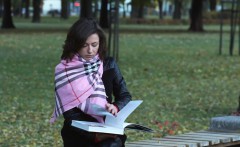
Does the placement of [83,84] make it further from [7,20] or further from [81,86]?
[7,20]

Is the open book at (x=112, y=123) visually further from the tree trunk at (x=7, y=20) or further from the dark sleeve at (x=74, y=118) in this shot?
the tree trunk at (x=7, y=20)

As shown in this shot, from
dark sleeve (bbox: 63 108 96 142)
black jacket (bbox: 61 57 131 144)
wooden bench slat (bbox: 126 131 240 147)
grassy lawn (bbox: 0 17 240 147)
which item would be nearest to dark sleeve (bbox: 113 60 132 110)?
black jacket (bbox: 61 57 131 144)

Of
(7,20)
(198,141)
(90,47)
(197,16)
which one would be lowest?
(7,20)

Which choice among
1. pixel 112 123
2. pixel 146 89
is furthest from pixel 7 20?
pixel 112 123

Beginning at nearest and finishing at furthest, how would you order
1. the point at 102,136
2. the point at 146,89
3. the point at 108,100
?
1. the point at 102,136
2. the point at 108,100
3. the point at 146,89

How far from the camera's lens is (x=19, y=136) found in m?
9.51

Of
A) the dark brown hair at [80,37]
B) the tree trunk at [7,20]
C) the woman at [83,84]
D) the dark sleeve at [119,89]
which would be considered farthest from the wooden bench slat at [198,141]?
the tree trunk at [7,20]

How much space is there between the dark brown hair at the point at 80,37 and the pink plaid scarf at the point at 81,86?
5 cm

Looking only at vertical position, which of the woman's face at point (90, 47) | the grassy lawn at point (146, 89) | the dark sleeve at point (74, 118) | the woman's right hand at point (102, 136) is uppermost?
the woman's face at point (90, 47)

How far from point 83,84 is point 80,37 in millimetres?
306

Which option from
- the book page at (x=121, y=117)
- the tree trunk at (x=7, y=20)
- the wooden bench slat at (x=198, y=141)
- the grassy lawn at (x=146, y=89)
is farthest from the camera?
the tree trunk at (x=7, y=20)

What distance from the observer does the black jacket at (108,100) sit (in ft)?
16.5

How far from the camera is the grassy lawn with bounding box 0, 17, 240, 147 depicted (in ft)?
34.0

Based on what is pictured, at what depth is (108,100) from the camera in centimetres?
515
